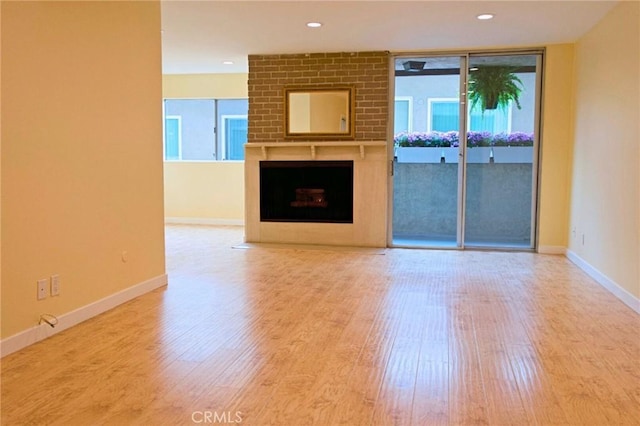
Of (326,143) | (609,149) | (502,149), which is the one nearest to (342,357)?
(609,149)

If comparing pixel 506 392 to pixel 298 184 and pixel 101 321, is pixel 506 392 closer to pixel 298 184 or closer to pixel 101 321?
pixel 101 321

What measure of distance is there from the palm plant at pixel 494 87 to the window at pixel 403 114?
27.9 inches

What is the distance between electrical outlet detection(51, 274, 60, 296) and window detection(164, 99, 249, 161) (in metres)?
5.56

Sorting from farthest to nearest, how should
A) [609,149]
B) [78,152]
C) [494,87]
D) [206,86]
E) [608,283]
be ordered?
1. [206,86]
2. [494,87]
3. [609,149]
4. [608,283]
5. [78,152]

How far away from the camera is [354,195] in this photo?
648 centimetres

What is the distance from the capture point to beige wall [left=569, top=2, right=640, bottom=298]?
390 centimetres

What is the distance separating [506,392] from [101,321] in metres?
2.39

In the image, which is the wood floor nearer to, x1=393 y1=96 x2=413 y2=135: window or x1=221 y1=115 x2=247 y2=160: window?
x1=393 y1=96 x2=413 y2=135: window

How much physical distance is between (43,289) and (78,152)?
0.83 metres

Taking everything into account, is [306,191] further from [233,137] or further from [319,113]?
[233,137]

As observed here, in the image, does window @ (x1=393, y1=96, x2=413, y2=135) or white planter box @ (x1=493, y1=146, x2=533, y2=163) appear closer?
white planter box @ (x1=493, y1=146, x2=533, y2=163)

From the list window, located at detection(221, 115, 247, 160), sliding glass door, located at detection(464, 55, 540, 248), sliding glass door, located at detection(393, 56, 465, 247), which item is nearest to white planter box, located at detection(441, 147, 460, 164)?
sliding glass door, located at detection(393, 56, 465, 247)

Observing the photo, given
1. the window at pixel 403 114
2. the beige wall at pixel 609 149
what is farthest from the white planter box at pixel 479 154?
the beige wall at pixel 609 149

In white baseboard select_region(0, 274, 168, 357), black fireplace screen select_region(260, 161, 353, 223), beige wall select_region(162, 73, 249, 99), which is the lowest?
white baseboard select_region(0, 274, 168, 357)
